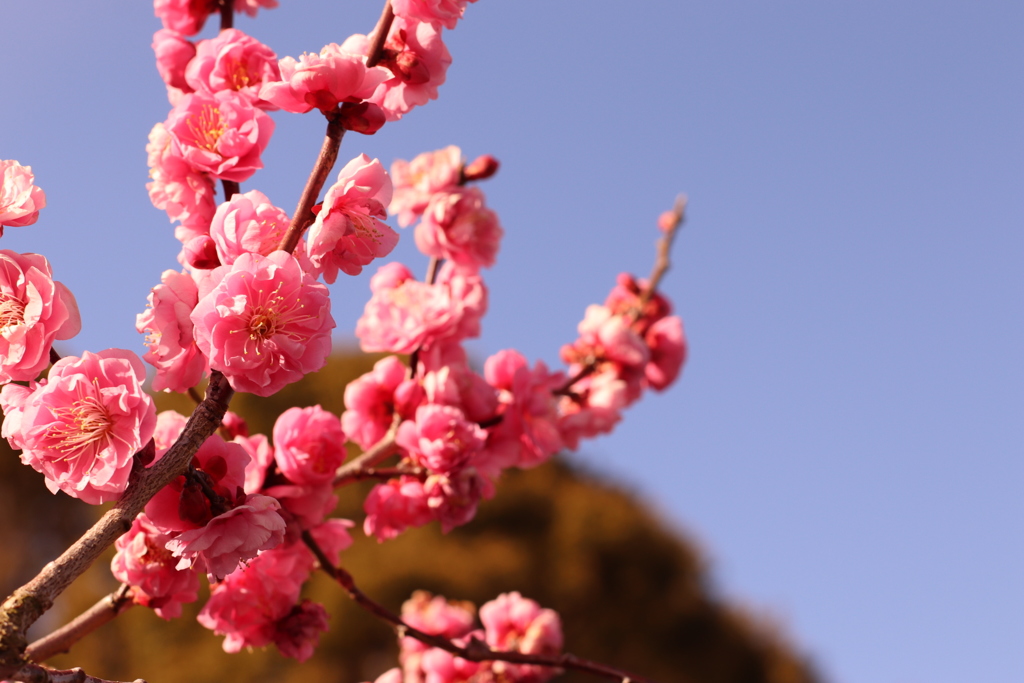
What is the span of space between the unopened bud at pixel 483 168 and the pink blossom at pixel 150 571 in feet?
2.91

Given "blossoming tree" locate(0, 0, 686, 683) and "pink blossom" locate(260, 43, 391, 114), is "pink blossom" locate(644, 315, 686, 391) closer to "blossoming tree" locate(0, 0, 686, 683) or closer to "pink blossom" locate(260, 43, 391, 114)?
"blossoming tree" locate(0, 0, 686, 683)

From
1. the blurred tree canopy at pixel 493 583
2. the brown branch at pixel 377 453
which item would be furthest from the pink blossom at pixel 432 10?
the blurred tree canopy at pixel 493 583

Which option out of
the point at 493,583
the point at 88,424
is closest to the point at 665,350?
the point at 88,424

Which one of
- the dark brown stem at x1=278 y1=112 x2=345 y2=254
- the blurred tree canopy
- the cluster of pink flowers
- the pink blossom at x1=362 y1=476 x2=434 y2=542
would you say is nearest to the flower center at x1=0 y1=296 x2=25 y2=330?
the dark brown stem at x1=278 y1=112 x2=345 y2=254

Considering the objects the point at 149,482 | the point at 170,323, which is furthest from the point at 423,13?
the point at 149,482

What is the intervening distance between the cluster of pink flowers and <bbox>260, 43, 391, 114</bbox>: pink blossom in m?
1.14

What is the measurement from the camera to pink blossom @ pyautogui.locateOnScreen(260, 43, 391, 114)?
0.87m

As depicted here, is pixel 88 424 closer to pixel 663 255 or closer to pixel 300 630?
pixel 300 630

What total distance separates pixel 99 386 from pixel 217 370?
0.11m

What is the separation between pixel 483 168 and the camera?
158 cm

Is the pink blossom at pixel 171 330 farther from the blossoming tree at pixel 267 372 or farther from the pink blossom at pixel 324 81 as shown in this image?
the pink blossom at pixel 324 81

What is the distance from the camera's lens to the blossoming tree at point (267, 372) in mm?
772

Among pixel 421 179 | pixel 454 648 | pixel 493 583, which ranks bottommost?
pixel 454 648

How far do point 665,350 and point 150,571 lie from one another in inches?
50.8
